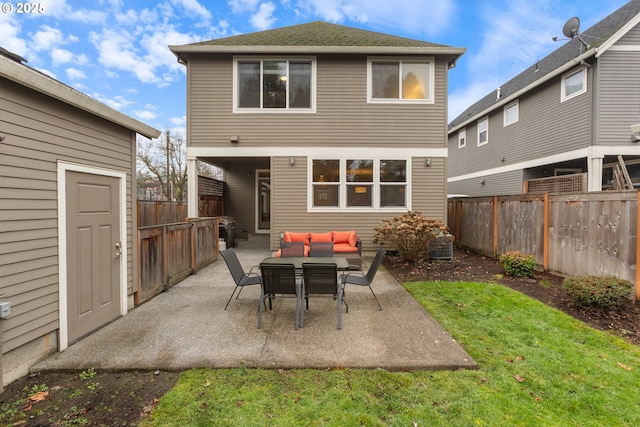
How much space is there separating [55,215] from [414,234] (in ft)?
20.9

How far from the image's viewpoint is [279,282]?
3.80 m

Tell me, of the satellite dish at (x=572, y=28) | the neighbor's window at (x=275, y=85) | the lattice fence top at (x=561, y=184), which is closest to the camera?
the neighbor's window at (x=275, y=85)

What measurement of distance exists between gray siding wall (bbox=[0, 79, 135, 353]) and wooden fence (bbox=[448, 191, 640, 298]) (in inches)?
320

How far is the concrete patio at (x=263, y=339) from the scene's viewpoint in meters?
2.88

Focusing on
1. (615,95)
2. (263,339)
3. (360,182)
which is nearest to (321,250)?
(263,339)

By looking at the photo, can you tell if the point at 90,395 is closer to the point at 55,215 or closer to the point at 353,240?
the point at 55,215

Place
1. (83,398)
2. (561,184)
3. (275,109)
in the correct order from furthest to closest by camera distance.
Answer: (561,184), (275,109), (83,398)

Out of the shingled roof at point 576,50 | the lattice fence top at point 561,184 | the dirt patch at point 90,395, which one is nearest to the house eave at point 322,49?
the shingled roof at point 576,50

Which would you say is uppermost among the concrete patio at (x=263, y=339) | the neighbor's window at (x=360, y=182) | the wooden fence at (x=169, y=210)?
the neighbor's window at (x=360, y=182)

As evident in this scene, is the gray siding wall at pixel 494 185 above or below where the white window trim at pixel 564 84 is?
below

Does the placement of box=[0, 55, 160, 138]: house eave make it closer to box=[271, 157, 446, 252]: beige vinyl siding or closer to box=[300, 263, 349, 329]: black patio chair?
box=[300, 263, 349, 329]: black patio chair

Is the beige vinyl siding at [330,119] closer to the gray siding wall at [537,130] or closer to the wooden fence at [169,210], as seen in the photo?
the wooden fence at [169,210]

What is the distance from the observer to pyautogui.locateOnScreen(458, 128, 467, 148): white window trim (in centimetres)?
1633

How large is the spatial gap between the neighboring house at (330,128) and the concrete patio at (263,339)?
160 inches
